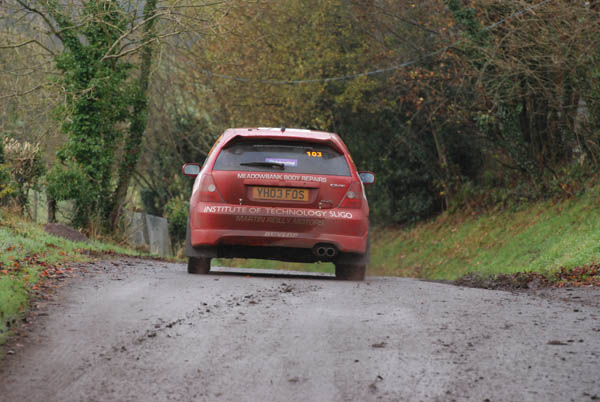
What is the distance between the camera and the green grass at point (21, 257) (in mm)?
7748

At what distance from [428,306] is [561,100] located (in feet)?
57.5

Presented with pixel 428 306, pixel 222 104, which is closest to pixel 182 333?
pixel 428 306

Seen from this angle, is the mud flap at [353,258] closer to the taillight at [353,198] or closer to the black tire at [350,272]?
the black tire at [350,272]

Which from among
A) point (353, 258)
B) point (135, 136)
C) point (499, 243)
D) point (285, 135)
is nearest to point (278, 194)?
point (285, 135)

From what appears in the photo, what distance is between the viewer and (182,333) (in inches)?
285

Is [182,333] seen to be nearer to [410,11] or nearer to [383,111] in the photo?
[410,11]

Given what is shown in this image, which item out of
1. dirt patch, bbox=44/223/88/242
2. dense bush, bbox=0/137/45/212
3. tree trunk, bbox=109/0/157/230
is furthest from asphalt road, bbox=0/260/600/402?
tree trunk, bbox=109/0/157/230

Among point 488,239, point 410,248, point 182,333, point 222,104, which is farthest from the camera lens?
point 222,104

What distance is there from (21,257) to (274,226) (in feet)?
10.6

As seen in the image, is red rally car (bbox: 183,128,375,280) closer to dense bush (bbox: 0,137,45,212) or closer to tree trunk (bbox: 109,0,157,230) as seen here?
dense bush (bbox: 0,137,45,212)

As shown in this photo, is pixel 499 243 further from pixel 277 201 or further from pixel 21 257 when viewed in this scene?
pixel 21 257

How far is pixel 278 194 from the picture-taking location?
1129cm

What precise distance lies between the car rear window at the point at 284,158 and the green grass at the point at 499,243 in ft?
16.7

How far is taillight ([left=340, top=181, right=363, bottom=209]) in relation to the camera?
11391mm
